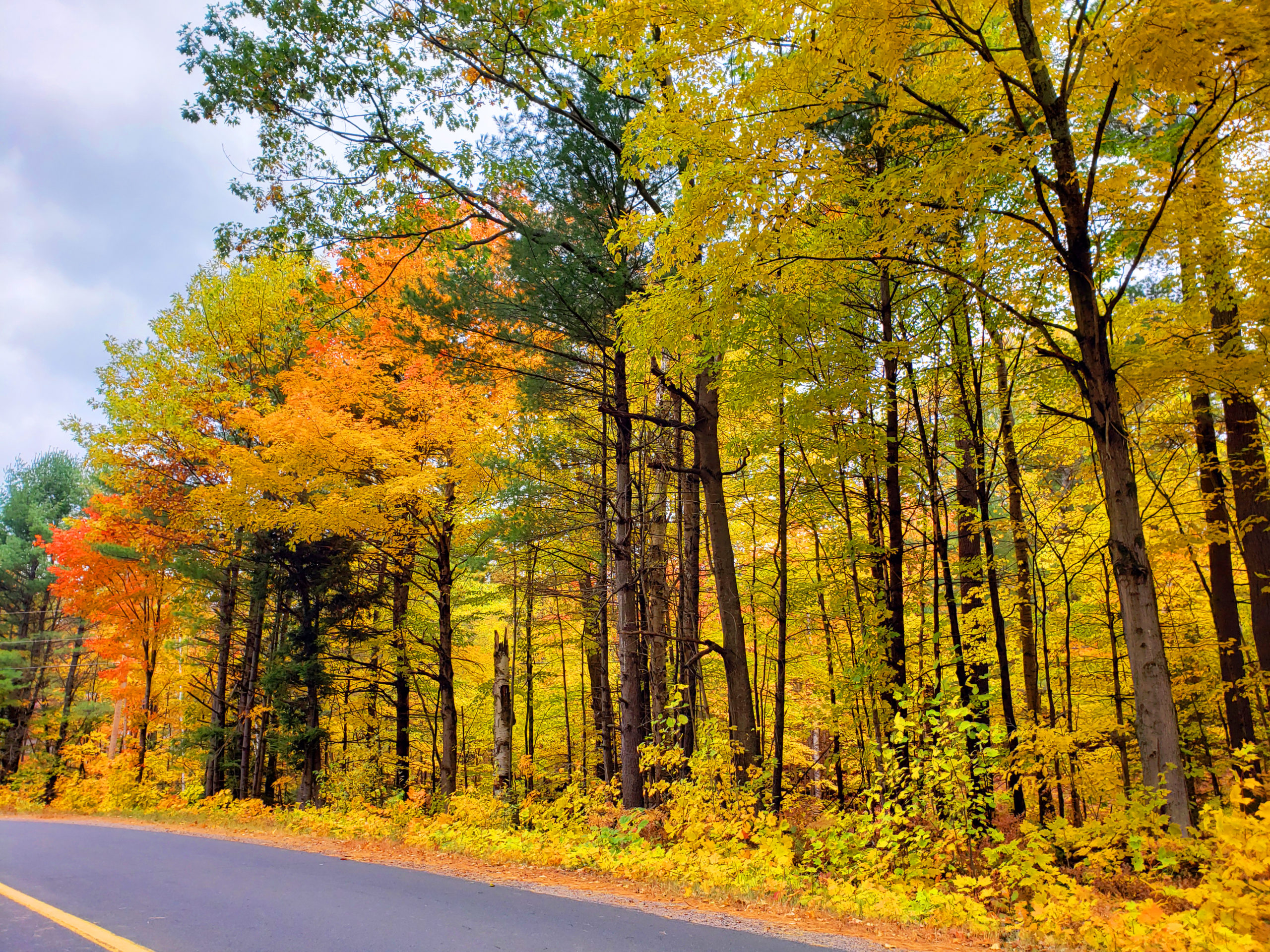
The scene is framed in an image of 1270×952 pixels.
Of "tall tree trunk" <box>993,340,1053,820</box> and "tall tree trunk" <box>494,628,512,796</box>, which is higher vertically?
"tall tree trunk" <box>993,340,1053,820</box>

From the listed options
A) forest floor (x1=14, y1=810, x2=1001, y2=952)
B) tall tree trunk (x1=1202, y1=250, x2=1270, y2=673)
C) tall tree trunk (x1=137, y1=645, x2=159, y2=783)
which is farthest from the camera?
tall tree trunk (x1=137, y1=645, x2=159, y2=783)

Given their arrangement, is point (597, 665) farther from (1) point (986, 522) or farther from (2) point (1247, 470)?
(2) point (1247, 470)

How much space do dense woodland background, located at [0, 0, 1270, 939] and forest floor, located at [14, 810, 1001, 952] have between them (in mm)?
1756

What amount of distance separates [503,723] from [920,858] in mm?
7704

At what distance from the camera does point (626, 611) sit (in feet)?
30.3

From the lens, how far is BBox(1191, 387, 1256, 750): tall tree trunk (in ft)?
26.4

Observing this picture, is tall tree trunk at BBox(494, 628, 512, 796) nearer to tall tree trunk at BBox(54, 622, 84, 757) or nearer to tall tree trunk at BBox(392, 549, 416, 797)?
tall tree trunk at BBox(392, 549, 416, 797)

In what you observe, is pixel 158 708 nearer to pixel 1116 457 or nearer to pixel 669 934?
pixel 669 934

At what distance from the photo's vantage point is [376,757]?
1446cm

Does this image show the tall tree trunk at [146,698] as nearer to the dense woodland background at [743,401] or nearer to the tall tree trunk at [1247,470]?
the dense woodland background at [743,401]

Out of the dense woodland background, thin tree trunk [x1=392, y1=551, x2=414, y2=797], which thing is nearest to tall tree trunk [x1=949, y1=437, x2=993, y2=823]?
the dense woodland background

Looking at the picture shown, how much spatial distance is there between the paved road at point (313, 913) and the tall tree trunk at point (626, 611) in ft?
12.3

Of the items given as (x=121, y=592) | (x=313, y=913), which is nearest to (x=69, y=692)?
(x=121, y=592)

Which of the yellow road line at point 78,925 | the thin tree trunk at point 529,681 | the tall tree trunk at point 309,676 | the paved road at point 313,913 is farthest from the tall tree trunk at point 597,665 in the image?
the yellow road line at point 78,925
